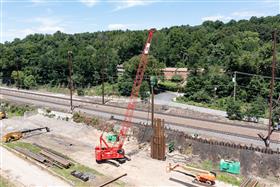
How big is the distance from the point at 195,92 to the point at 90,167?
36.0m

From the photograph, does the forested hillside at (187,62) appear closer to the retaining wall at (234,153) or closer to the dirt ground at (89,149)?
the dirt ground at (89,149)

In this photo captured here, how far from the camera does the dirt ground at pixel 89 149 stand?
25.9 m

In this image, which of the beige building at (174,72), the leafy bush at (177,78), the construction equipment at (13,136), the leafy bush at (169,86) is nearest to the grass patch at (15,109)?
the construction equipment at (13,136)

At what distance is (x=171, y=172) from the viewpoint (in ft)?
89.4

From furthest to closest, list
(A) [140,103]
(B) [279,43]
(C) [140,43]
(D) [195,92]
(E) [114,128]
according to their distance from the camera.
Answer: (C) [140,43] → (B) [279,43] → (D) [195,92] → (A) [140,103] → (E) [114,128]

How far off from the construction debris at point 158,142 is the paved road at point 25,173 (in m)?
10.1

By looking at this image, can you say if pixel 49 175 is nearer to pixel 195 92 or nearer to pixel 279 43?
pixel 195 92

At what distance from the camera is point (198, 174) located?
2562cm

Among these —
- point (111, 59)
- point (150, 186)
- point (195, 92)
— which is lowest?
point (150, 186)

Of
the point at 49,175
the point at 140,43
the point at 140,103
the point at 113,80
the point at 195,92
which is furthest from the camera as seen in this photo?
the point at 140,43

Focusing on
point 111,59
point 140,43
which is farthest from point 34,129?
point 140,43

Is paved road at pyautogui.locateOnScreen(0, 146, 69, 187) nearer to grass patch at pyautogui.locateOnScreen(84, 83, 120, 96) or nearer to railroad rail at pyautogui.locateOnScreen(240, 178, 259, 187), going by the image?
railroad rail at pyautogui.locateOnScreen(240, 178, 259, 187)

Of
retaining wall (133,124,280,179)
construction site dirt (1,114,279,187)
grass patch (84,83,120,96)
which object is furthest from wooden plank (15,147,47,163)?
grass patch (84,83,120,96)

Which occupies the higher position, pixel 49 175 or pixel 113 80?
pixel 113 80
